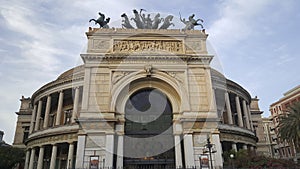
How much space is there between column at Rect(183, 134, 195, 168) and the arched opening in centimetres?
181

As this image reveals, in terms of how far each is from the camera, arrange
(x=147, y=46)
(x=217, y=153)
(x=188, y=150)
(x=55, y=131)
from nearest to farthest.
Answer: (x=188, y=150) → (x=217, y=153) → (x=147, y=46) → (x=55, y=131)

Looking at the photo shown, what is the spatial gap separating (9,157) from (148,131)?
21.4 m

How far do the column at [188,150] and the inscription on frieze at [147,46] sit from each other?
9474 mm

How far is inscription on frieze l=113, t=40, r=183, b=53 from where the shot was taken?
89.0 ft

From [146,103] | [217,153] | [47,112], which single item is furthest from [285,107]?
[47,112]

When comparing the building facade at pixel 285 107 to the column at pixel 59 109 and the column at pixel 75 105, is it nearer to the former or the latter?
the column at pixel 75 105

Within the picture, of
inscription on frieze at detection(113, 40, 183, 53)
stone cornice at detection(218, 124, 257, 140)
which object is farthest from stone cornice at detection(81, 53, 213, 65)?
stone cornice at detection(218, 124, 257, 140)

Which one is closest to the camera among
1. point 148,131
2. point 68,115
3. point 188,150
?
→ point 188,150

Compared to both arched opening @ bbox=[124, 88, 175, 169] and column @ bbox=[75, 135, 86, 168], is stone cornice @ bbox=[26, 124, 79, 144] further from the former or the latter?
arched opening @ bbox=[124, 88, 175, 169]

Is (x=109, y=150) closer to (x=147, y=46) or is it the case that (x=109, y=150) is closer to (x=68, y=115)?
(x=147, y=46)

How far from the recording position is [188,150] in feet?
75.8

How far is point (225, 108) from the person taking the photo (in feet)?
124

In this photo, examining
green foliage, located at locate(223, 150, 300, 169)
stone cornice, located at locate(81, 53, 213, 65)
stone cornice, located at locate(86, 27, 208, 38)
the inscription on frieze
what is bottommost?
green foliage, located at locate(223, 150, 300, 169)

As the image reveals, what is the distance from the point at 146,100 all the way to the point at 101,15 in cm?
1128
